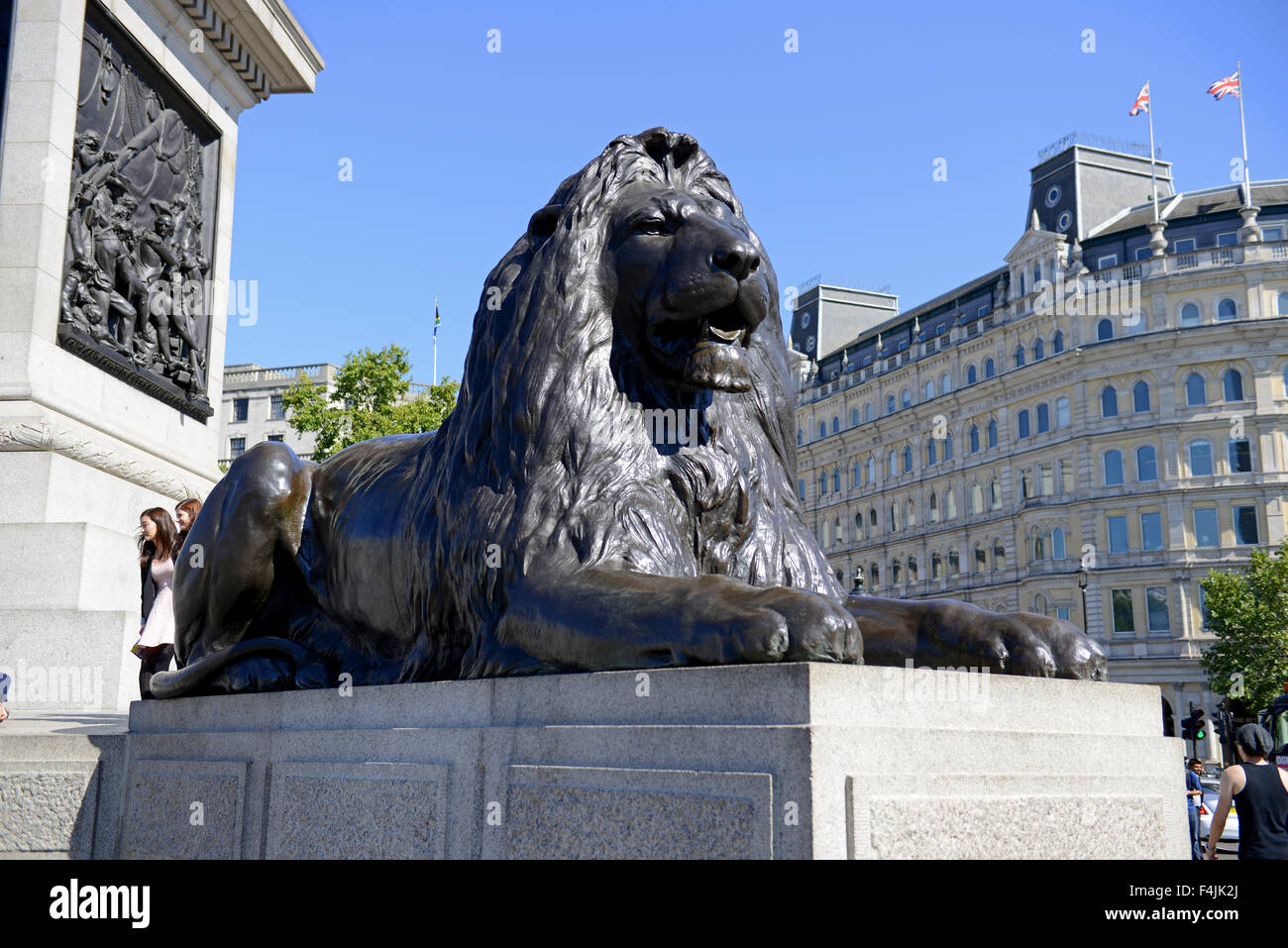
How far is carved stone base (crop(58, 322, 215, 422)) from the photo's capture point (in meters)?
10.6

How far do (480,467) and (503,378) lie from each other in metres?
0.31

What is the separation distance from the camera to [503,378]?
4012mm

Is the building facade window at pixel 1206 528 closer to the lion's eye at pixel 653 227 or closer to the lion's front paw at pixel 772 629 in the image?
the lion's eye at pixel 653 227

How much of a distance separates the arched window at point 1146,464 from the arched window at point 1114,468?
73 cm

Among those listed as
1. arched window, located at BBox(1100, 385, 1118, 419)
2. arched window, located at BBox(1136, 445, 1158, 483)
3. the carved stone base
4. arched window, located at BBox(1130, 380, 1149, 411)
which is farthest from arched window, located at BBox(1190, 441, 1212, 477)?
the carved stone base

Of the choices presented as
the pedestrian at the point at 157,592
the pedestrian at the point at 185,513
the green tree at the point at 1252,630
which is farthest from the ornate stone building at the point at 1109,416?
the pedestrian at the point at 157,592

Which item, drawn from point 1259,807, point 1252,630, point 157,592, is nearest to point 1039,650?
point 1259,807

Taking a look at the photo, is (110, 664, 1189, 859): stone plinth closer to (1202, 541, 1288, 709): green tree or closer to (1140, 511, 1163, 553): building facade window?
(1202, 541, 1288, 709): green tree

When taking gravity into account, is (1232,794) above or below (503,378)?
below

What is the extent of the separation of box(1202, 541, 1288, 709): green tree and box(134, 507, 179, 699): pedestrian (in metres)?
42.9

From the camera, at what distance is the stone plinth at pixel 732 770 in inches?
102
